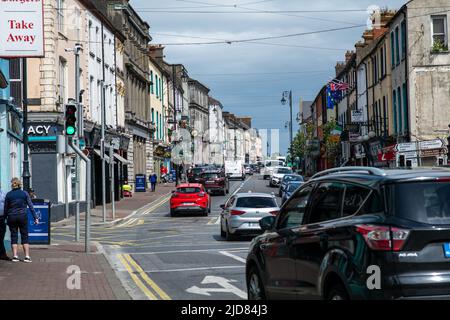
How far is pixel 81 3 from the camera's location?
4156 cm

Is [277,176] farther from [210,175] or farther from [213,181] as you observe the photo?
[210,175]

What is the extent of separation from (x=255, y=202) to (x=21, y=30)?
30.6 feet

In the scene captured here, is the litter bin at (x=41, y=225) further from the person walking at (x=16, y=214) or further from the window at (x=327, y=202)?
the window at (x=327, y=202)

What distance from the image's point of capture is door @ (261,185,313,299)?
27.0 ft

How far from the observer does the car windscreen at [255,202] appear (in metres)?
23.8

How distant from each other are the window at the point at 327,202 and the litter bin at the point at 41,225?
1453 centimetres

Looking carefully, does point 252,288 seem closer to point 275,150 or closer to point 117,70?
point 117,70

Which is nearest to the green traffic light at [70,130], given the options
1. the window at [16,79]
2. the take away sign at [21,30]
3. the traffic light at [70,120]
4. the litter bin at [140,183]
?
the traffic light at [70,120]

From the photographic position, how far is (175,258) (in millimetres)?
18906

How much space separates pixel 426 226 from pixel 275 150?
575ft

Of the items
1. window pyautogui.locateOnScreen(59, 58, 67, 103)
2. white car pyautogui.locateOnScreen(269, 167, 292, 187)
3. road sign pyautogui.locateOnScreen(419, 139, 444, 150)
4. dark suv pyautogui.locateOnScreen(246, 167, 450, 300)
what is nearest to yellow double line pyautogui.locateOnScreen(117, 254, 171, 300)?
dark suv pyautogui.locateOnScreen(246, 167, 450, 300)

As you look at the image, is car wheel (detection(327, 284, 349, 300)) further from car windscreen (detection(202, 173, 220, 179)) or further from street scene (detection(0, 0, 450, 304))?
car windscreen (detection(202, 173, 220, 179))

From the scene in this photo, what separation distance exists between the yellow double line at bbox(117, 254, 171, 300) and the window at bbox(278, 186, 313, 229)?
374 centimetres

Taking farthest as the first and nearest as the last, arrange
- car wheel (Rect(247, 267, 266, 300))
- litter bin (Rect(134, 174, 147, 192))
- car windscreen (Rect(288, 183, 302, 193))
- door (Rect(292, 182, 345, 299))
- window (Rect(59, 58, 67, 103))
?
litter bin (Rect(134, 174, 147, 192))
car windscreen (Rect(288, 183, 302, 193))
window (Rect(59, 58, 67, 103))
car wheel (Rect(247, 267, 266, 300))
door (Rect(292, 182, 345, 299))
